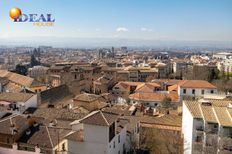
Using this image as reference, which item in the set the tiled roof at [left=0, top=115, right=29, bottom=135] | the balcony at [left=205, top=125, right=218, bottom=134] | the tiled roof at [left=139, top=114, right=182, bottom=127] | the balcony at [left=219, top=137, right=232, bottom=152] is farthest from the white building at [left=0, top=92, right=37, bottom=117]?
the balcony at [left=219, top=137, right=232, bottom=152]

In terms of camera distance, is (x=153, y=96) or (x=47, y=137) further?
(x=153, y=96)

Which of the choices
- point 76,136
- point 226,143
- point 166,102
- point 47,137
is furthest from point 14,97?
point 166,102

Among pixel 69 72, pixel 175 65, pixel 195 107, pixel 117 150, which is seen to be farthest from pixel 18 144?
pixel 175 65

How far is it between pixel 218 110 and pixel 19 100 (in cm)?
1469

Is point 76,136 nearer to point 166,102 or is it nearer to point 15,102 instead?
point 15,102

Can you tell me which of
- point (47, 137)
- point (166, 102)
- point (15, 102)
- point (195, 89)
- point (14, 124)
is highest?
point (15, 102)

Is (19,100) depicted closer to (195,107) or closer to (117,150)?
(117,150)

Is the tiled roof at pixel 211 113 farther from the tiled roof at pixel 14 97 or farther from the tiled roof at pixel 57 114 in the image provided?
the tiled roof at pixel 14 97

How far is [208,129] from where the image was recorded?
1614 cm

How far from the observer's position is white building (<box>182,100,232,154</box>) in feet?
51.2

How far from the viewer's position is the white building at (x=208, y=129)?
15.6m

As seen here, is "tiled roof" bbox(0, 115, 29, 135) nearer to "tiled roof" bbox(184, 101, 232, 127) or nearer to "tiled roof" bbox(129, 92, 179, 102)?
"tiled roof" bbox(184, 101, 232, 127)

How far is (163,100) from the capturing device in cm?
3312

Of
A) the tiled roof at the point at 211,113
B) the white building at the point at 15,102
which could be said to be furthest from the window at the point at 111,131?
the white building at the point at 15,102
